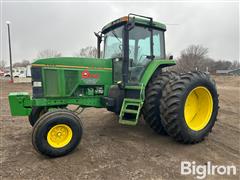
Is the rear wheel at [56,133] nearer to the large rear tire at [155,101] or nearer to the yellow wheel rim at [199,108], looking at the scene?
the large rear tire at [155,101]

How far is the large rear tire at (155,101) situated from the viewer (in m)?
4.64

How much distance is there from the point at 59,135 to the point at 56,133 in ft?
Result: 0.23

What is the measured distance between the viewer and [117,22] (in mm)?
4988

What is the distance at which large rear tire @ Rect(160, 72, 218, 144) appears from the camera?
4.27m

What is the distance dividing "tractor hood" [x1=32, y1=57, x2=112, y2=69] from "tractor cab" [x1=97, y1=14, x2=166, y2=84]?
0.98ft

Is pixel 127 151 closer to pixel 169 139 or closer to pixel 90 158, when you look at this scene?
pixel 90 158

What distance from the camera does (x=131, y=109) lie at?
4809mm

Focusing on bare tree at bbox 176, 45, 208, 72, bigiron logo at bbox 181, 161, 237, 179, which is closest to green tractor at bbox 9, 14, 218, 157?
bigiron logo at bbox 181, 161, 237, 179

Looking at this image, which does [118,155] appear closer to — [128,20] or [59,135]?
A: [59,135]

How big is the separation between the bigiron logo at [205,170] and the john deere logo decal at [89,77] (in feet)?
8.07

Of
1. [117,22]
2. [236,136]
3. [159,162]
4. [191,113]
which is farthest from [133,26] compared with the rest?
[236,136]

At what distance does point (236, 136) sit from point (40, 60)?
4.68 metres

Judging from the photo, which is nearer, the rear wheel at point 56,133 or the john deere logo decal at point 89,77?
the rear wheel at point 56,133

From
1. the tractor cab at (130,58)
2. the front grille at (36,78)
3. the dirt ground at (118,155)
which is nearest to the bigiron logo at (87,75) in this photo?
the tractor cab at (130,58)
